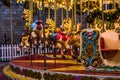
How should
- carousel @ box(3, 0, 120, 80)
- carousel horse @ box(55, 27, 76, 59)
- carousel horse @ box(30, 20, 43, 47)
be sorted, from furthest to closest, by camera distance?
carousel horse @ box(30, 20, 43, 47)
carousel horse @ box(55, 27, 76, 59)
carousel @ box(3, 0, 120, 80)

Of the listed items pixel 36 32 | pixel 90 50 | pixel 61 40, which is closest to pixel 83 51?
pixel 90 50

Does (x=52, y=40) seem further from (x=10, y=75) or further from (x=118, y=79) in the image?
(x=118, y=79)

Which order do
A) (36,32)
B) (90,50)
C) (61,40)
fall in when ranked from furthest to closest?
(36,32), (61,40), (90,50)

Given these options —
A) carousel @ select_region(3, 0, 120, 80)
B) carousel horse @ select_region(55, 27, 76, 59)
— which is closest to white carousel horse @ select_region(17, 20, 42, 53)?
carousel @ select_region(3, 0, 120, 80)

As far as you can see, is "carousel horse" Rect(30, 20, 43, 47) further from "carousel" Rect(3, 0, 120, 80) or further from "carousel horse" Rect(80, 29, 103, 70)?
"carousel horse" Rect(80, 29, 103, 70)

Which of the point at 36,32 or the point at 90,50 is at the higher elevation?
the point at 36,32

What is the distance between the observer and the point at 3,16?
97.8 feet

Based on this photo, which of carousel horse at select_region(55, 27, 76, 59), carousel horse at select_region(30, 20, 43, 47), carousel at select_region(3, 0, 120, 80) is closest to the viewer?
carousel at select_region(3, 0, 120, 80)

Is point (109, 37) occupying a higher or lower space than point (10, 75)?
higher

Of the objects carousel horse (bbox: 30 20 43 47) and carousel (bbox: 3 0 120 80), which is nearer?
carousel (bbox: 3 0 120 80)

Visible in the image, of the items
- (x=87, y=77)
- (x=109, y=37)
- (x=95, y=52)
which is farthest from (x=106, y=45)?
(x=87, y=77)

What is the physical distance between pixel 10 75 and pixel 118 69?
3.52m

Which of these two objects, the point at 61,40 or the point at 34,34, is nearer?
the point at 61,40

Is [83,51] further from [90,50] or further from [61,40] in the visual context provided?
[61,40]
